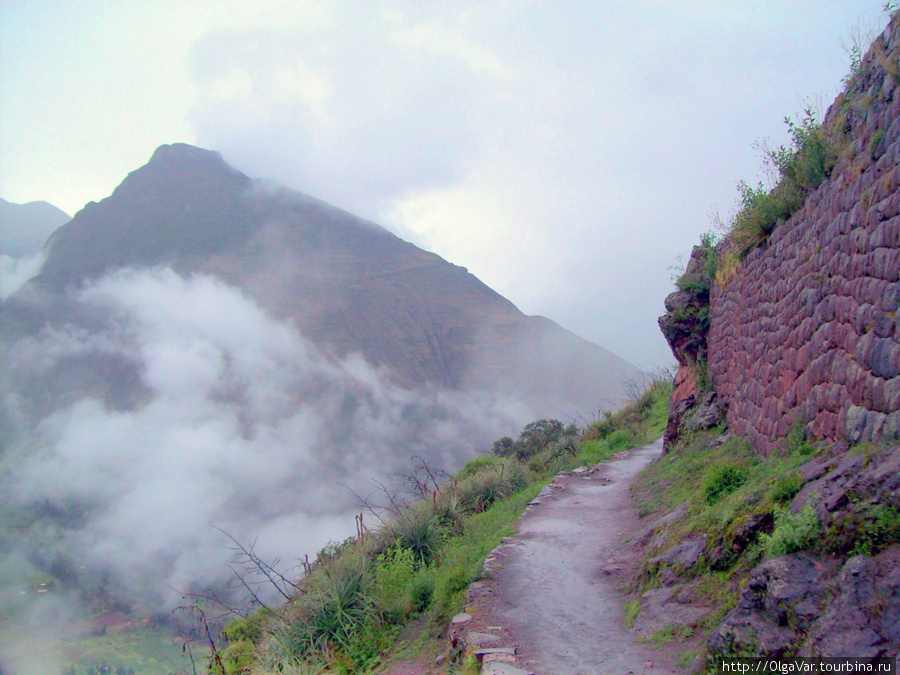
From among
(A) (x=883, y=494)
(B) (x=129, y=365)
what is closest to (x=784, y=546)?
(A) (x=883, y=494)

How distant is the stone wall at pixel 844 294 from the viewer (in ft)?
16.1

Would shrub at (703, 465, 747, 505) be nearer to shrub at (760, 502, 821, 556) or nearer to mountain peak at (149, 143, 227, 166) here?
shrub at (760, 502, 821, 556)

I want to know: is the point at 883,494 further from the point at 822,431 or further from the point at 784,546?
the point at 822,431

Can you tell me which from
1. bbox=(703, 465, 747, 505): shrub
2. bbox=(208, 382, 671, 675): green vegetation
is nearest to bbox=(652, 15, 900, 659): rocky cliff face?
bbox=(703, 465, 747, 505): shrub

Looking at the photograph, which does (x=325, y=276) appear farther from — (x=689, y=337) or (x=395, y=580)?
(x=395, y=580)

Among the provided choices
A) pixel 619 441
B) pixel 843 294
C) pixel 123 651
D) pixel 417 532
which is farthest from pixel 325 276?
pixel 843 294

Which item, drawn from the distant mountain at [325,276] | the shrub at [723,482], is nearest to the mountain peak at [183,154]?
the distant mountain at [325,276]

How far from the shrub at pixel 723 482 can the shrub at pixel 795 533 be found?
2.70 meters

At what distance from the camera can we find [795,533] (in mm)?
4141

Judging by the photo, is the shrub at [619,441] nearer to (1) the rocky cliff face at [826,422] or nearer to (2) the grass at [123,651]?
(1) the rocky cliff face at [826,422]

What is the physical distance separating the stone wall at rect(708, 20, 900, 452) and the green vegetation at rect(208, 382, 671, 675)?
4648 mm

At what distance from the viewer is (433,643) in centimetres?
642

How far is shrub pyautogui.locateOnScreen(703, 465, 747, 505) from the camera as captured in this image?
705 cm

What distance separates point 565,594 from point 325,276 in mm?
78193
